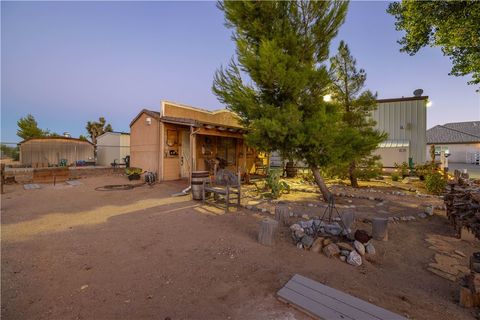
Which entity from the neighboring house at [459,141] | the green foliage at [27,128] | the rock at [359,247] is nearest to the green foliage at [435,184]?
the rock at [359,247]

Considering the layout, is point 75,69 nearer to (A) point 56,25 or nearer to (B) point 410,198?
(A) point 56,25

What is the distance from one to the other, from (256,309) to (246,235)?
2.31 meters

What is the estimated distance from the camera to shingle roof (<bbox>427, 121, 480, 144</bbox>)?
26195 mm

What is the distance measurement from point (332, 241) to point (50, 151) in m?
21.0

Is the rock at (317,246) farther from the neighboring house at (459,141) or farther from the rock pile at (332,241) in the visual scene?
the neighboring house at (459,141)

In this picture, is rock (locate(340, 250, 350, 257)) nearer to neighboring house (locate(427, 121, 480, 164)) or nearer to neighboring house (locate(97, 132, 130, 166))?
neighboring house (locate(97, 132, 130, 166))

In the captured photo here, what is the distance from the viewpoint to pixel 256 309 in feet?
7.29

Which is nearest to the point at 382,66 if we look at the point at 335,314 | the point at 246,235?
the point at 246,235

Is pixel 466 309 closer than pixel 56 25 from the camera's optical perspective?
Yes

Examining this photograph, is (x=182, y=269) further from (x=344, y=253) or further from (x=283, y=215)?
(x=283, y=215)

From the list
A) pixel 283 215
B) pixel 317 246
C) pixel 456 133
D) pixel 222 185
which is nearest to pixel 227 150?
pixel 222 185

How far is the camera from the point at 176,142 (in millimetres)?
11703

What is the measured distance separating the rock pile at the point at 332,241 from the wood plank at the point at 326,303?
135cm

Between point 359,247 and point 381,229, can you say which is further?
point 381,229
